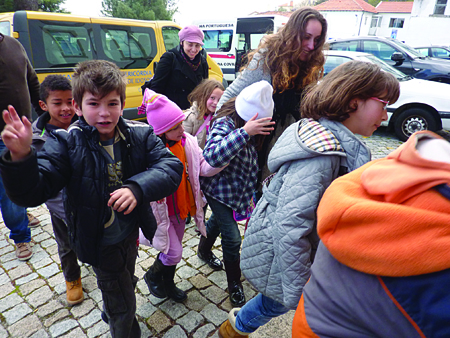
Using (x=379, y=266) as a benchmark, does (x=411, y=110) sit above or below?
below

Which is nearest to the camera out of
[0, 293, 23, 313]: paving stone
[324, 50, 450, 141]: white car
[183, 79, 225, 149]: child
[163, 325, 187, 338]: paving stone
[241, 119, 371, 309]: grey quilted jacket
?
[241, 119, 371, 309]: grey quilted jacket

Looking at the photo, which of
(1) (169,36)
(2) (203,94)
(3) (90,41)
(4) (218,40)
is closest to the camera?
(2) (203,94)

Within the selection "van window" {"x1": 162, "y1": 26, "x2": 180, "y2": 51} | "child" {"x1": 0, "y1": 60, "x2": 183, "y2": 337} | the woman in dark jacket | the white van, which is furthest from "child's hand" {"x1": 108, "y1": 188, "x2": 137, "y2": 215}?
the white van

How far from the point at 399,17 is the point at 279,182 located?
2242 inches

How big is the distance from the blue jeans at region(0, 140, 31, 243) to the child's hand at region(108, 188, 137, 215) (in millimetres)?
2087

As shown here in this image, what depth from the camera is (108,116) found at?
1541mm

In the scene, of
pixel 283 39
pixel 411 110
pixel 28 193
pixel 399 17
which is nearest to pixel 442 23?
pixel 399 17

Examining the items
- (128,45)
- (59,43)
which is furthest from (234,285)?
(128,45)

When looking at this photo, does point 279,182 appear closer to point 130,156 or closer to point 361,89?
point 361,89

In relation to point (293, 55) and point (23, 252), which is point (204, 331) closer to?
point (23, 252)

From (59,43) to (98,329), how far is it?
5.28 meters

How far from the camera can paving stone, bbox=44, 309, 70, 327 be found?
2232 mm

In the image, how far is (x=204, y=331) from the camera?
7.16 ft

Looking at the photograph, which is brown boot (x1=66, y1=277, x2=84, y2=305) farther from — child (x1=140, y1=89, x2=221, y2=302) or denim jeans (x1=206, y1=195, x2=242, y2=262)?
denim jeans (x1=206, y1=195, x2=242, y2=262)
